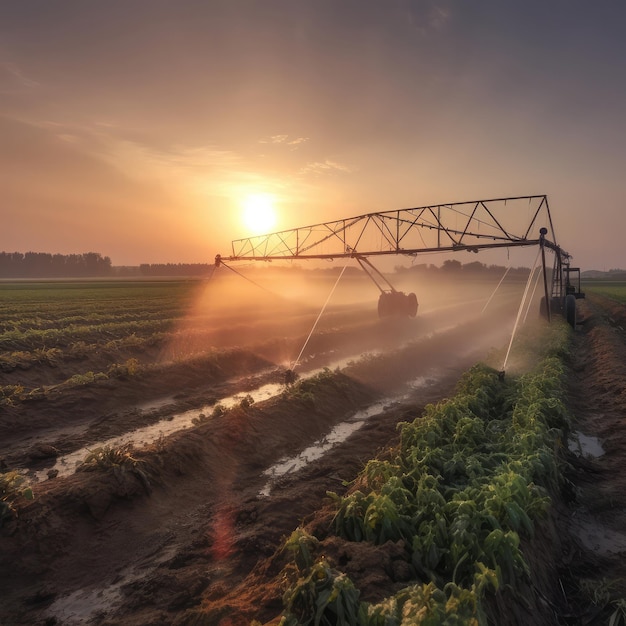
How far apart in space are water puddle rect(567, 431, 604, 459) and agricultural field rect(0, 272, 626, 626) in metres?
0.05

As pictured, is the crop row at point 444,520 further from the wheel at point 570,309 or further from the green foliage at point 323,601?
the wheel at point 570,309

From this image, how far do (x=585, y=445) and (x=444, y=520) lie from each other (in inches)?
258

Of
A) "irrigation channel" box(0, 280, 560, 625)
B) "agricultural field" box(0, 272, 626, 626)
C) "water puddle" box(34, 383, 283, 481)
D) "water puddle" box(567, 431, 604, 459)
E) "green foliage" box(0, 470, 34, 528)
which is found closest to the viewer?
"agricultural field" box(0, 272, 626, 626)

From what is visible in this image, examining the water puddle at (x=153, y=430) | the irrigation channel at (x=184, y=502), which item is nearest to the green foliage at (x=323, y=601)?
the irrigation channel at (x=184, y=502)

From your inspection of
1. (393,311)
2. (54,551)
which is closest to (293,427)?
(54,551)

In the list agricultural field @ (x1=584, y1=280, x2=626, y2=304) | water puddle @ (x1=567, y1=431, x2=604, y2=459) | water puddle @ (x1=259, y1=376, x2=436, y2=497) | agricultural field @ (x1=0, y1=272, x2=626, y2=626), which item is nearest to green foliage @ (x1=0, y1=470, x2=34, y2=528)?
agricultural field @ (x1=0, y1=272, x2=626, y2=626)

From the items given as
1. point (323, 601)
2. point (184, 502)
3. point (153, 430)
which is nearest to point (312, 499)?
point (184, 502)

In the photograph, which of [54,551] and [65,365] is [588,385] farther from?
[65,365]

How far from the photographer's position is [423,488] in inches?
214

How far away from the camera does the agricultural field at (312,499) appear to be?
444cm

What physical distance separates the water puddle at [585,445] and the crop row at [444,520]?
940mm

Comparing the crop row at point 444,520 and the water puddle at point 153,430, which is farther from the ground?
the crop row at point 444,520

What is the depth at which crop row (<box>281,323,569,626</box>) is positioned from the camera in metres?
3.69

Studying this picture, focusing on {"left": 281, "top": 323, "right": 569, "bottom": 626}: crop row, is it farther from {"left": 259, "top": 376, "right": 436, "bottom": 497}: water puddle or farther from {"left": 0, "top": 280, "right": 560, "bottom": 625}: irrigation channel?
{"left": 259, "top": 376, "right": 436, "bottom": 497}: water puddle
